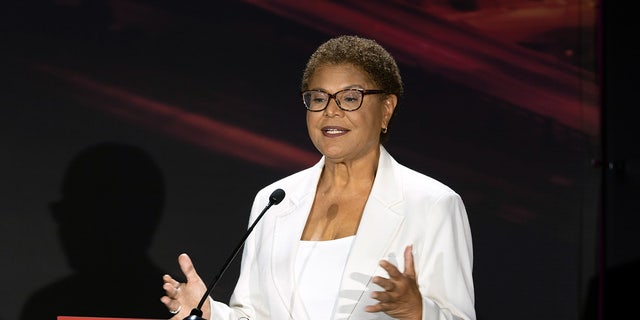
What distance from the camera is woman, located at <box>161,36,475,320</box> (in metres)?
2.11

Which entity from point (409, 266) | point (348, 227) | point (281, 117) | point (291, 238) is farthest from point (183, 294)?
point (281, 117)

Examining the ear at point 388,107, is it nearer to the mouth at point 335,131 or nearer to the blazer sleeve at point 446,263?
the mouth at point 335,131

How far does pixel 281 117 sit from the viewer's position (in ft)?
11.1

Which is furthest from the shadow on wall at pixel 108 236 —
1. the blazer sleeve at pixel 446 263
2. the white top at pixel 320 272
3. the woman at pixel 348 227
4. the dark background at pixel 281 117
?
the blazer sleeve at pixel 446 263

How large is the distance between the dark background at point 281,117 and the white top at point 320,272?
3.67ft

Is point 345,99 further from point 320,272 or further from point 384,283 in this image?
point 384,283

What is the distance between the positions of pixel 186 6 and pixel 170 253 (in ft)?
3.18

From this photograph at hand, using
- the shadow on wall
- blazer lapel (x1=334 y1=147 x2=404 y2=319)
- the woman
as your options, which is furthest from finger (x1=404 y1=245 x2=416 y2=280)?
the shadow on wall

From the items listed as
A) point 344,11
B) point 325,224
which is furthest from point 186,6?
point 325,224

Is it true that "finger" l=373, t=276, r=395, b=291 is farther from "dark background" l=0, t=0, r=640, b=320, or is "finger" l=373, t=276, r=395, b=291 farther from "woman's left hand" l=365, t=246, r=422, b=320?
"dark background" l=0, t=0, r=640, b=320

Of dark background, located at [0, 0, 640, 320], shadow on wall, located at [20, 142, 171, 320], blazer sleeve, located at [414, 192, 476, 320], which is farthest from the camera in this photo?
shadow on wall, located at [20, 142, 171, 320]

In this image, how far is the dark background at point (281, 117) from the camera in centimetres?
324

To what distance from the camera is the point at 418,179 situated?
7.51 ft

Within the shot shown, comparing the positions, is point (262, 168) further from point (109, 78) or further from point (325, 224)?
point (325, 224)
